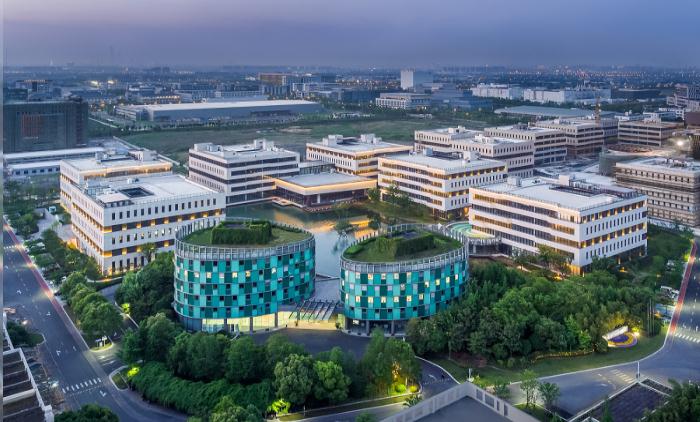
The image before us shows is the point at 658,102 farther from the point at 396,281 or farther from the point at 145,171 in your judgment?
the point at 396,281

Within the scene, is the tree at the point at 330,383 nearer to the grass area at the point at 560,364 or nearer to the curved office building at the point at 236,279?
the grass area at the point at 560,364

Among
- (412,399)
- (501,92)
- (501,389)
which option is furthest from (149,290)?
(501,92)

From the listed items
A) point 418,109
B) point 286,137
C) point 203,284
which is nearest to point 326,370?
point 203,284

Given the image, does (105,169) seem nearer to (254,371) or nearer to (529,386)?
(254,371)

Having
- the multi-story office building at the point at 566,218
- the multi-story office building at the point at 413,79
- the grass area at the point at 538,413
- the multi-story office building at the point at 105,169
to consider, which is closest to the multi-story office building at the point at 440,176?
the multi-story office building at the point at 566,218

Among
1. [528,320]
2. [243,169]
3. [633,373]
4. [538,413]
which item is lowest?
[538,413]

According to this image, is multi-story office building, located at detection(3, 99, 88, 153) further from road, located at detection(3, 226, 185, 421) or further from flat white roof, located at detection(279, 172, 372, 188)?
road, located at detection(3, 226, 185, 421)

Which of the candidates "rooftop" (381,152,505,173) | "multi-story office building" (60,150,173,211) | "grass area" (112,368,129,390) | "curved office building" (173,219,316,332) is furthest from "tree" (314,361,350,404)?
"multi-story office building" (60,150,173,211)
